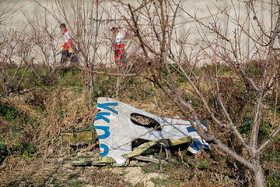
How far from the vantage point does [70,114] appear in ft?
15.9

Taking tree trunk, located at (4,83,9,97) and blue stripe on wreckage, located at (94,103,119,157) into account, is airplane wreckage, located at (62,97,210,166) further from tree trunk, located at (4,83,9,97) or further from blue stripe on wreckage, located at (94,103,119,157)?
tree trunk, located at (4,83,9,97)

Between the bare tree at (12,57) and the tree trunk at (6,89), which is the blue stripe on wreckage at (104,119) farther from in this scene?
the tree trunk at (6,89)

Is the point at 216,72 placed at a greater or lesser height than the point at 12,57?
lesser

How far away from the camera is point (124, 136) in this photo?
12.6 ft

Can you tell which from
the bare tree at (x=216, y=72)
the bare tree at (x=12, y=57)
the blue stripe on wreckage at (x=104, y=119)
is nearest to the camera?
the bare tree at (x=216, y=72)

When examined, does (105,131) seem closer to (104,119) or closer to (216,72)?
(104,119)

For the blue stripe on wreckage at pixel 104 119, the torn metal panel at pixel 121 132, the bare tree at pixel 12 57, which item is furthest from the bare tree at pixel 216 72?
the bare tree at pixel 12 57

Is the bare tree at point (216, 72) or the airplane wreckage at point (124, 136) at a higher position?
the bare tree at point (216, 72)

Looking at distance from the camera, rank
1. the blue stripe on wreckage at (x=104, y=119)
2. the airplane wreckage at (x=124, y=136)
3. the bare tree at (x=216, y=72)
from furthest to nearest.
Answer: the blue stripe on wreckage at (x=104, y=119) < the airplane wreckage at (x=124, y=136) < the bare tree at (x=216, y=72)

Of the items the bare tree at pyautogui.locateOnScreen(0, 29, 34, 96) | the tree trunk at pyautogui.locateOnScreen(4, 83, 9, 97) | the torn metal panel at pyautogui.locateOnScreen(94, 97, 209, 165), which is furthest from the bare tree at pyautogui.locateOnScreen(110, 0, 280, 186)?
the tree trunk at pyautogui.locateOnScreen(4, 83, 9, 97)

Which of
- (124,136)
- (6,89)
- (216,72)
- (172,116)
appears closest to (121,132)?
(124,136)

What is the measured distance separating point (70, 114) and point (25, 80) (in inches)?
119

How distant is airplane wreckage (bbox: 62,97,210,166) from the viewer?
3582 millimetres

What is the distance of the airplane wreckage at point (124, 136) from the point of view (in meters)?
3.58
